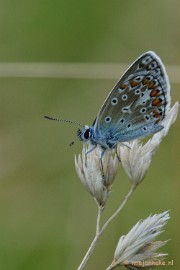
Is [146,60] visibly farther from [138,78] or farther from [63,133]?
[63,133]

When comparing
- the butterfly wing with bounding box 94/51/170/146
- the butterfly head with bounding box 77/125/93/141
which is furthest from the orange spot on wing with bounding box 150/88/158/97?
the butterfly head with bounding box 77/125/93/141

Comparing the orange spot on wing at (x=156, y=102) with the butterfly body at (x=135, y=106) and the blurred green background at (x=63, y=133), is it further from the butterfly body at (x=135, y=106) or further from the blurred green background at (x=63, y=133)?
the blurred green background at (x=63, y=133)

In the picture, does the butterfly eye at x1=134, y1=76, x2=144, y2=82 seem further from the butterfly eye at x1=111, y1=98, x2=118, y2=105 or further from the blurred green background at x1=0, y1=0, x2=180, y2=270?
the blurred green background at x1=0, y1=0, x2=180, y2=270

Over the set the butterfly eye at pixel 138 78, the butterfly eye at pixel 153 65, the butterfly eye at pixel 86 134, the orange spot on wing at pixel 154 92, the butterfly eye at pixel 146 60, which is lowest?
the butterfly eye at pixel 86 134

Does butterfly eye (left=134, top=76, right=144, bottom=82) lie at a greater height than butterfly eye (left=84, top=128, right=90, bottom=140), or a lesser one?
greater

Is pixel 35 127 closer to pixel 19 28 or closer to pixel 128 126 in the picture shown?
pixel 19 28

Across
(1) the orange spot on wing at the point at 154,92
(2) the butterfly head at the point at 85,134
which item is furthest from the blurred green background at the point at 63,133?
(1) the orange spot on wing at the point at 154,92
